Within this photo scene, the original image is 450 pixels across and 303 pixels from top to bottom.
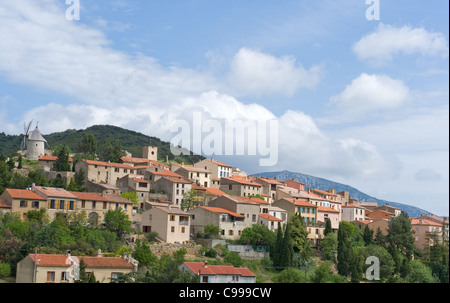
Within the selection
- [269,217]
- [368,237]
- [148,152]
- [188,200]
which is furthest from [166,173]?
[368,237]

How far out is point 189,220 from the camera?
5916cm

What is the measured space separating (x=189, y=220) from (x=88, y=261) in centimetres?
1718

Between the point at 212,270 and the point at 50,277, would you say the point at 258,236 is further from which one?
the point at 50,277

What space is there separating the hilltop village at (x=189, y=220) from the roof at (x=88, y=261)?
0.28 feet

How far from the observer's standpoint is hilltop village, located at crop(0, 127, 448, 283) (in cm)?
4675

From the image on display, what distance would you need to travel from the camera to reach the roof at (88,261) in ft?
137

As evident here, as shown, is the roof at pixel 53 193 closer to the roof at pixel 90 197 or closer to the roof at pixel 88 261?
the roof at pixel 90 197

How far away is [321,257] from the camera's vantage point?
219 ft

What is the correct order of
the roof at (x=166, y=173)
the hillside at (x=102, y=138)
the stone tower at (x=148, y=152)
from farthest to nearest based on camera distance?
the hillside at (x=102, y=138)
the stone tower at (x=148, y=152)
the roof at (x=166, y=173)

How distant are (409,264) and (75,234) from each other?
38984 millimetres

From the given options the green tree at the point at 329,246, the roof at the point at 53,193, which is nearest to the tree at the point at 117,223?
the roof at the point at 53,193

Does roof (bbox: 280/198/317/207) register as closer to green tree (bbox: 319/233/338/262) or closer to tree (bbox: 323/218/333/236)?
tree (bbox: 323/218/333/236)
